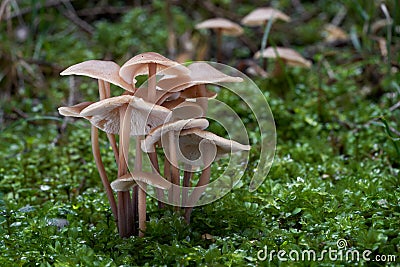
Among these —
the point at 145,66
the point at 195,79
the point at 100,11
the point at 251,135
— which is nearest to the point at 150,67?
the point at 145,66

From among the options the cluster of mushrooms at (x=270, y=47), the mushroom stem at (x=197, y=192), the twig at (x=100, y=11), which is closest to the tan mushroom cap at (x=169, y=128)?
the mushroom stem at (x=197, y=192)

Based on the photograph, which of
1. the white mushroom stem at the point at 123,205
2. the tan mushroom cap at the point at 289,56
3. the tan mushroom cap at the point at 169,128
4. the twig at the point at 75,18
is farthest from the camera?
the twig at the point at 75,18

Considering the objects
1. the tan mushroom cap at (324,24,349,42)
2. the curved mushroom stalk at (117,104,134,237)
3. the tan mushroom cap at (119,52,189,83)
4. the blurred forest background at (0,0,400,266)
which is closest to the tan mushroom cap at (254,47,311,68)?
the blurred forest background at (0,0,400,266)

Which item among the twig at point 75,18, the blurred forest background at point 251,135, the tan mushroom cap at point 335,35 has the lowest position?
the blurred forest background at point 251,135

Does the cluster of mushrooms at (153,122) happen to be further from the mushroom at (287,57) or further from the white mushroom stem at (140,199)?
the mushroom at (287,57)

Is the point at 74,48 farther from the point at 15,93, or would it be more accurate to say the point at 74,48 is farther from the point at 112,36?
the point at 15,93

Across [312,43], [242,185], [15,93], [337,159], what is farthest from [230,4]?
[242,185]
